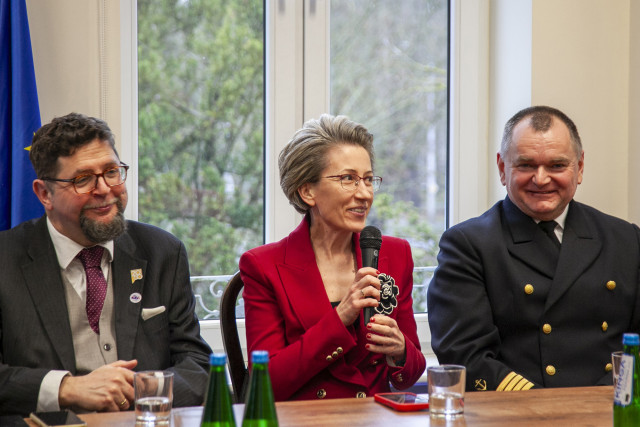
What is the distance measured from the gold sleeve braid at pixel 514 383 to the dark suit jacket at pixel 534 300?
0.05m

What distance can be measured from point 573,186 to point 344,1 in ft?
4.89

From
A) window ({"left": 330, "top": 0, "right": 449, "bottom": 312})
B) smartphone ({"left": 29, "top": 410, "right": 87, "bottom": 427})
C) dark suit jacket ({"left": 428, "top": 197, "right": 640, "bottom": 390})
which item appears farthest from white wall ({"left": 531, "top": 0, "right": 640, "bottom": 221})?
smartphone ({"left": 29, "top": 410, "right": 87, "bottom": 427})

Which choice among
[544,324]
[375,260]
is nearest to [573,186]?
[544,324]

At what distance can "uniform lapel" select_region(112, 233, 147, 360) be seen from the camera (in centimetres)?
248

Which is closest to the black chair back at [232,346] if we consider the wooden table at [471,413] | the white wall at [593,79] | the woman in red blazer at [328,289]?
the woman in red blazer at [328,289]

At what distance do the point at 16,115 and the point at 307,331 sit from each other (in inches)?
53.9

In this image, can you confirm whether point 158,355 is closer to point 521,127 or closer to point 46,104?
point 46,104

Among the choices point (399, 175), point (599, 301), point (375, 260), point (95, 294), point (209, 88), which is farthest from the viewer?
point (399, 175)

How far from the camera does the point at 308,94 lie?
11.7 ft

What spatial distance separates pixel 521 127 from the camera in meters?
2.79

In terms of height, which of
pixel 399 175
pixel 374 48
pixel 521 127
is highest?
pixel 374 48

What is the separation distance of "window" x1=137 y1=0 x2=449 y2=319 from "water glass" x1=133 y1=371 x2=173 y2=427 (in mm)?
1815

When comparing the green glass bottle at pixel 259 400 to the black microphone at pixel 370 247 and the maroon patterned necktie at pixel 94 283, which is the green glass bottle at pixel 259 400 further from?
the maroon patterned necktie at pixel 94 283

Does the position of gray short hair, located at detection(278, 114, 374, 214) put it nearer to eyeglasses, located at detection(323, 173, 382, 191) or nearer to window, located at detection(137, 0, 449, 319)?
eyeglasses, located at detection(323, 173, 382, 191)
